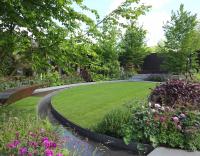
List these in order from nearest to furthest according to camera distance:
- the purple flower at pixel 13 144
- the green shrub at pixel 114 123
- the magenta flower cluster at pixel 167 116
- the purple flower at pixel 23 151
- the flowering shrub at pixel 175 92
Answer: the purple flower at pixel 23 151
the purple flower at pixel 13 144
the magenta flower cluster at pixel 167 116
the green shrub at pixel 114 123
the flowering shrub at pixel 175 92

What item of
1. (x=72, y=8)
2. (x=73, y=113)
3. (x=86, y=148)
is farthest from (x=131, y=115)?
(x=73, y=113)

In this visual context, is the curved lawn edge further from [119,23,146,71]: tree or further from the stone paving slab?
[119,23,146,71]: tree

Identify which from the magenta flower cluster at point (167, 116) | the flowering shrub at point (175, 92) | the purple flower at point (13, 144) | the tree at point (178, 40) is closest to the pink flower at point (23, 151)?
the purple flower at point (13, 144)

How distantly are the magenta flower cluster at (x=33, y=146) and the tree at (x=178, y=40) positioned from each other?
22.5m

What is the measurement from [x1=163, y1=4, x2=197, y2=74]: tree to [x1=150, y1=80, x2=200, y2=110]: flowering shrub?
17.3 m

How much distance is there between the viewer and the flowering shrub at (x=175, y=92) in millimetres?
9453

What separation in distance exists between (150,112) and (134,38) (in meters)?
24.9

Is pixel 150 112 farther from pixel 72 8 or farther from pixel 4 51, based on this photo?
pixel 4 51

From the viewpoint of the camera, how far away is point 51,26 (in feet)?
23.7

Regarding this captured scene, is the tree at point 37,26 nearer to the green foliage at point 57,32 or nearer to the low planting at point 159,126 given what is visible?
the green foliage at point 57,32

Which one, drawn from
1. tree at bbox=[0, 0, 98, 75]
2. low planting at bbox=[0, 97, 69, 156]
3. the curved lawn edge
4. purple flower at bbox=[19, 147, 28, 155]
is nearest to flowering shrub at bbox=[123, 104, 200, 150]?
the curved lawn edge

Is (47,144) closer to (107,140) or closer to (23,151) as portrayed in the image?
(23,151)

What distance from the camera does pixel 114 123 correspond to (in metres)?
8.20

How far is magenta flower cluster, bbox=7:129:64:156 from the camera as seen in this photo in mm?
5004
